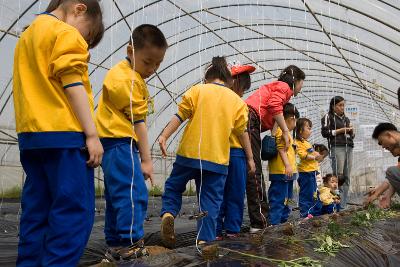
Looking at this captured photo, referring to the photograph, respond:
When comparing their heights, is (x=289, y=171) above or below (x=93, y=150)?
below

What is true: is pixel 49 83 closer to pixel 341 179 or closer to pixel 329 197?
pixel 329 197

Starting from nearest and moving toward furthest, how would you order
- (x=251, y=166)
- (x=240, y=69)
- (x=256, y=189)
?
(x=251, y=166) < (x=240, y=69) < (x=256, y=189)

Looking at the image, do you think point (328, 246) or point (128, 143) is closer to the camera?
point (128, 143)

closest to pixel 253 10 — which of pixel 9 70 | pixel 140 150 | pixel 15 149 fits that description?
pixel 9 70

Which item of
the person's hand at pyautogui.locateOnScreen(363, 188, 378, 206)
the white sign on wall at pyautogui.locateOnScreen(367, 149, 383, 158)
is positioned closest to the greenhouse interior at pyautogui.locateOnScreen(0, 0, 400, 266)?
the person's hand at pyautogui.locateOnScreen(363, 188, 378, 206)

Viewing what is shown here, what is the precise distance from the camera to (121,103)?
247 cm

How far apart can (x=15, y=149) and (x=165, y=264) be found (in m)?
11.8

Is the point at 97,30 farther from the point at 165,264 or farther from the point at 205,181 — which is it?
the point at 205,181

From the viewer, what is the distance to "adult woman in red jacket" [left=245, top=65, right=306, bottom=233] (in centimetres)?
416

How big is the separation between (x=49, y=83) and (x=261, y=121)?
3.05 metres

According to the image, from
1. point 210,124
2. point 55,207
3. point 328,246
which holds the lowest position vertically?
point 328,246

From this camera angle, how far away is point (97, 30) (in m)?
2.10

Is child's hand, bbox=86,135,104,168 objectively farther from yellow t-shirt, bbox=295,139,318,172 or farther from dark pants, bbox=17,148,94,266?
yellow t-shirt, bbox=295,139,318,172

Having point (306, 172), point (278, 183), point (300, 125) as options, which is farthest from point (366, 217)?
point (300, 125)
